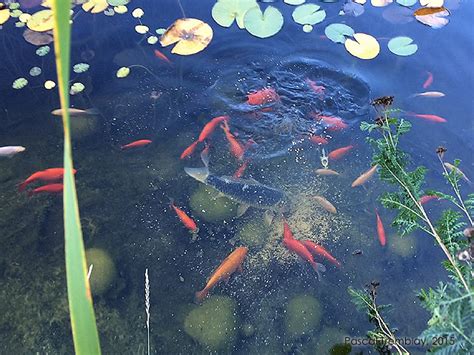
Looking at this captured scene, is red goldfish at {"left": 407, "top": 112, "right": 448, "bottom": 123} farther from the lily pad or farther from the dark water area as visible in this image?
the lily pad

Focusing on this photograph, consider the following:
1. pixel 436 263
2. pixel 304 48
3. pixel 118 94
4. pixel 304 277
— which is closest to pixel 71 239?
pixel 304 277

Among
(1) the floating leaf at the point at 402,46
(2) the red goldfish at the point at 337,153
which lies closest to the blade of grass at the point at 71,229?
(2) the red goldfish at the point at 337,153

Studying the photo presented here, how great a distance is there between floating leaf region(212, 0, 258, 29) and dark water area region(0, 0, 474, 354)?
64 millimetres

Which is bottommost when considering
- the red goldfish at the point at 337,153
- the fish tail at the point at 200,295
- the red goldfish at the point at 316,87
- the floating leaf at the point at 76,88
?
the fish tail at the point at 200,295

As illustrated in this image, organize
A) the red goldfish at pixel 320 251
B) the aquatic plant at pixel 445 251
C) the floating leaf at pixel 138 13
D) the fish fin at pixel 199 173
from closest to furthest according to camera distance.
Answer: the aquatic plant at pixel 445 251, the red goldfish at pixel 320 251, the fish fin at pixel 199 173, the floating leaf at pixel 138 13

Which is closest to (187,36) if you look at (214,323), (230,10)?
(230,10)

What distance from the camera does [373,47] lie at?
3277mm

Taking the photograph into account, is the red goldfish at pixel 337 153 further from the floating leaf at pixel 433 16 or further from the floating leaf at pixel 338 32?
the floating leaf at pixel 433 16

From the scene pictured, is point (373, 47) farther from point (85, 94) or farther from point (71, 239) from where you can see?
point (71, 239)

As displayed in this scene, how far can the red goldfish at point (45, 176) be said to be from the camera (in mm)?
2475

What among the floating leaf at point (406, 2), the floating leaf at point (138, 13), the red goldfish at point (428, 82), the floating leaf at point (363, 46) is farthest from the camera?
the floating leaf at point (406, 2)

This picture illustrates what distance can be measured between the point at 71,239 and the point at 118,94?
Result: 7.79 feet

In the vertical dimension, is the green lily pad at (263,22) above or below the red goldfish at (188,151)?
above

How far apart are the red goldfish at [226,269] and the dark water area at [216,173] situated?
38mm
